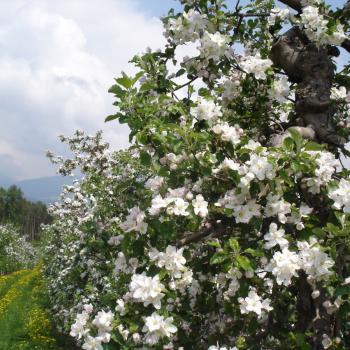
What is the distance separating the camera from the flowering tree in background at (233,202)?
243 centimetres

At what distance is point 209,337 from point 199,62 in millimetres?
1769

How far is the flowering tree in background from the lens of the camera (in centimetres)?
243

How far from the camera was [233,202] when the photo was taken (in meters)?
Result: 2.53

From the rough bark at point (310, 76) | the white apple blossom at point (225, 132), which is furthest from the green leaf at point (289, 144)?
the rough bark at point (310, 76)

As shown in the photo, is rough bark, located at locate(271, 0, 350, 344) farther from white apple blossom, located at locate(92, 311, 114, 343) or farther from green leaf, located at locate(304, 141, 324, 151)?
white apple blossom, located at locate(92, 311, 114, 343)

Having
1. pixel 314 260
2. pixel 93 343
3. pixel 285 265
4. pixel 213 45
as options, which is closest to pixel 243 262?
pixel 285 265

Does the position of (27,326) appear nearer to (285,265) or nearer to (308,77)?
(308,77)

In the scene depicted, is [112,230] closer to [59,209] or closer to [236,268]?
[236,268]

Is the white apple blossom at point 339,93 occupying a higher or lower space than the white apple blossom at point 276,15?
lower

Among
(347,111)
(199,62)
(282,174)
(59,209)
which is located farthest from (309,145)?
(59,209)

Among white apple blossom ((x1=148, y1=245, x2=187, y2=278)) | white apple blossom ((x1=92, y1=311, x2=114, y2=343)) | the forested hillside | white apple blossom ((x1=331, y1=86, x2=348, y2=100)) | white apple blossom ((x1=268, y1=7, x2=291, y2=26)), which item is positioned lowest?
white apple blossom ((x1=92, y1=311, x2=114, y2=343))

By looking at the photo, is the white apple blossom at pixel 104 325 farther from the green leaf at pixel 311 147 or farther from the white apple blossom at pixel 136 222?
the green leaf at pixel 311 147

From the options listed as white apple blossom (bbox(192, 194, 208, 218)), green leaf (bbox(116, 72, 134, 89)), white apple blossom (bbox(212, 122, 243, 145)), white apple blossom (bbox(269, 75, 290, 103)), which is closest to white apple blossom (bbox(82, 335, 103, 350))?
white apple blossom (bbox(192, 194, 208, 218))

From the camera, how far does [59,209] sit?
1095 cm
